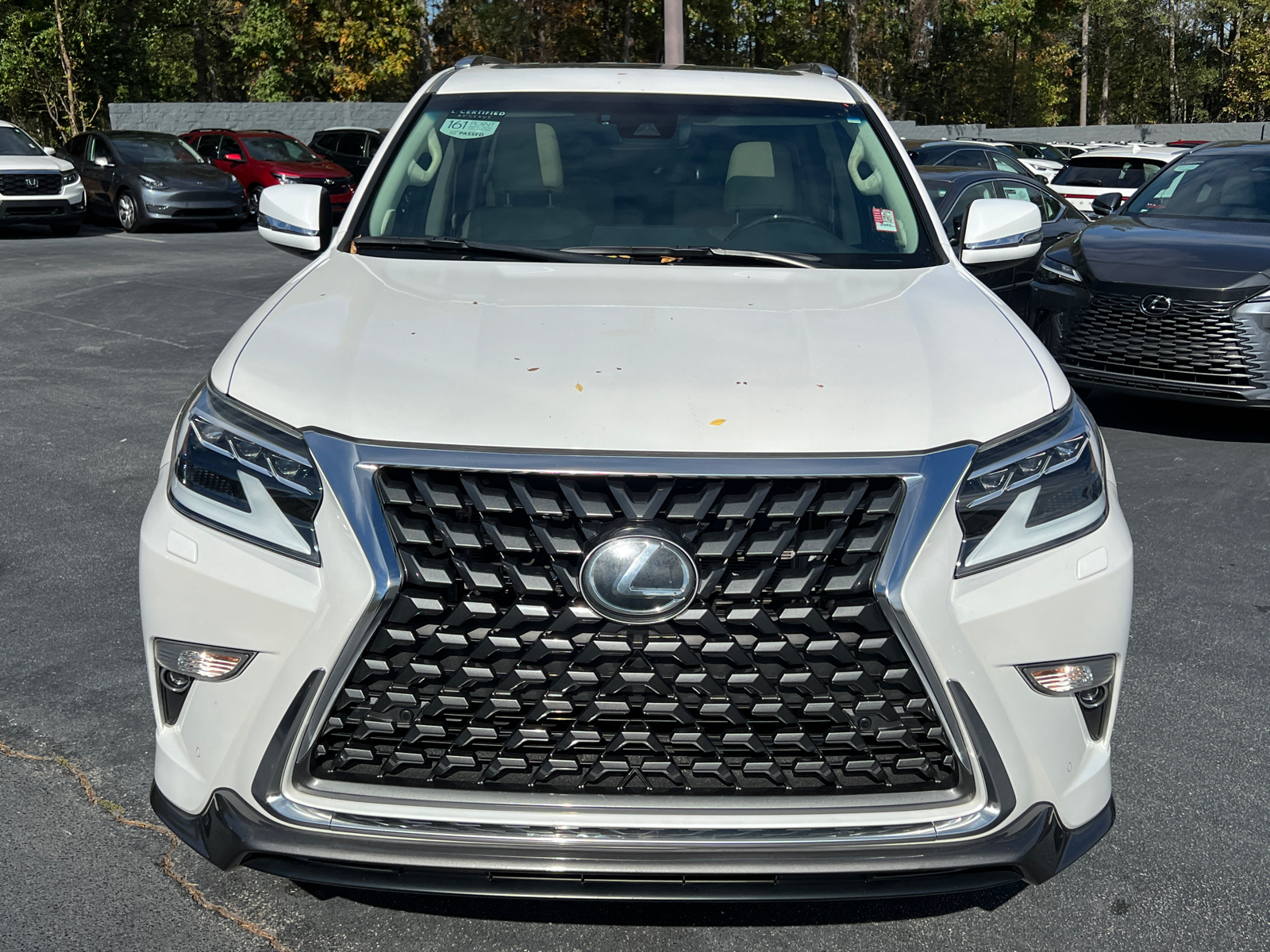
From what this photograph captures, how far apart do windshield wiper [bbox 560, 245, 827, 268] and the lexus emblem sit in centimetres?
152

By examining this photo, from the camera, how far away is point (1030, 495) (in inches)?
92.9

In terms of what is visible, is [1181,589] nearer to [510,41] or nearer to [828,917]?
[828,917]

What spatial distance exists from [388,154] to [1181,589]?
3.29 metres

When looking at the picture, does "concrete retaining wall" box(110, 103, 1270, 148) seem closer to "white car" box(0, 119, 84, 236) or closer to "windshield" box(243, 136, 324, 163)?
"windshield" box(243, 136, 324, 163)

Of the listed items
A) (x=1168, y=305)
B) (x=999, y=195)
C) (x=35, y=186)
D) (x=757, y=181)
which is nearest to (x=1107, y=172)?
(x=999, y=195)

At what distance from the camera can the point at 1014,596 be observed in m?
2.28

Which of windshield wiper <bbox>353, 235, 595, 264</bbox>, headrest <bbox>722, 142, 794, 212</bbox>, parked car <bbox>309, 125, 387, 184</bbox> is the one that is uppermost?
headrest <bbox>722, 142, 794, 212</bbox>

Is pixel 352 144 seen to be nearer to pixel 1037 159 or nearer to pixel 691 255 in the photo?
pixel 1037 159

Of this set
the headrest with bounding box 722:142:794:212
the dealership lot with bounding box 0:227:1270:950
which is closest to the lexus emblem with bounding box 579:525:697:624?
the dealership lot with bounding box 0:227:1270:950

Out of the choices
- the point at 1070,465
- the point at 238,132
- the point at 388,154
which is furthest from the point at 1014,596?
the point at 238,132

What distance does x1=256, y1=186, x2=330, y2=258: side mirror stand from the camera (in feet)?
13.5

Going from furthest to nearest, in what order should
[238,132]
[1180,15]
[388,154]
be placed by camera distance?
[1180,15] < [238,132] < [388,154]

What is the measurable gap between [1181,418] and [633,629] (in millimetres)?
6732

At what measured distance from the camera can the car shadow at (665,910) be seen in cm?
270
